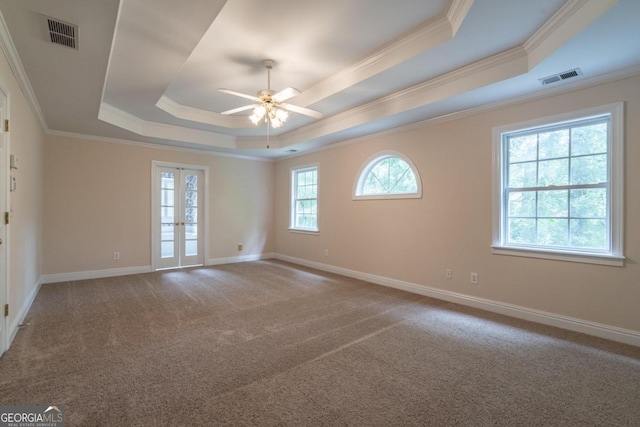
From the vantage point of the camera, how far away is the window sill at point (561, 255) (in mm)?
2879

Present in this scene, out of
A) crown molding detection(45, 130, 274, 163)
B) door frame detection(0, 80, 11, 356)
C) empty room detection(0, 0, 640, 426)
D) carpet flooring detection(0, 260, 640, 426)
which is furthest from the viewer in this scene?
crown molding detection(45, 130, 274, 163)

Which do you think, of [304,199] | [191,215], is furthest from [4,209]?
[304,199]

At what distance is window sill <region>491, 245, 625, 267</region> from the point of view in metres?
2.88

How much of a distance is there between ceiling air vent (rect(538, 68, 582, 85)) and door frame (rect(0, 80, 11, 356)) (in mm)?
4837

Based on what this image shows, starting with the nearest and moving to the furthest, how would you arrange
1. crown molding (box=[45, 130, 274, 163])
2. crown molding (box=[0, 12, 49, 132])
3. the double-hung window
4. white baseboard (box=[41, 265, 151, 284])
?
crown molding (box=[0, 12, 49, 132]), white baseboard (box=[41, 265, 151, 284]), crown molding (box=[45, 130, 274, 163]), the double-hung window

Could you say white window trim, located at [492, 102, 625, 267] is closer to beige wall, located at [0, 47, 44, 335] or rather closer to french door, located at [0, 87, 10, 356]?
french door, located at [0, 87, 10, 356]

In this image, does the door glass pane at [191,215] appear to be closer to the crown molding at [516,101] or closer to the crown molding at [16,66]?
the crown molding at [16,66]

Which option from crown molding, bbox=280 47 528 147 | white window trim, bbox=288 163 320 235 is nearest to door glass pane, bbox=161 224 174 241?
white window trim, bbox=288 163 320 235

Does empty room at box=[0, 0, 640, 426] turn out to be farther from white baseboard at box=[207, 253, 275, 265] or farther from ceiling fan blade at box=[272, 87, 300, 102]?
white baseboard at box=[207, 253, 275, 265]

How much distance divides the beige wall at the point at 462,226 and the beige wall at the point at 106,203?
7.41 ft

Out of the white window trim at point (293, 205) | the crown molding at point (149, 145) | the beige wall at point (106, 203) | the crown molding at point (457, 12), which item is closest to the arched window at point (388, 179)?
the white window trim at point (293, 205)

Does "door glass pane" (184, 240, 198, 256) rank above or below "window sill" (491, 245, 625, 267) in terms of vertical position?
below

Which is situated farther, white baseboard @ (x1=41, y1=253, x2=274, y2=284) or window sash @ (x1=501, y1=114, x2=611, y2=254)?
white baseboard @ (x1=41, y1=253, x2=274, y2=284)

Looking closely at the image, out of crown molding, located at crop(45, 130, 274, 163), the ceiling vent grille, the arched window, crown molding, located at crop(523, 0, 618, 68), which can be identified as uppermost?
crown molding, located at crop(523, 0, 618, 68)
